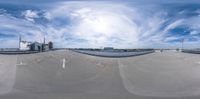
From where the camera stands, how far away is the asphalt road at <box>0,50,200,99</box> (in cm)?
1265

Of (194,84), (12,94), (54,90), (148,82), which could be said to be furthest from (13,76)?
(194,84)

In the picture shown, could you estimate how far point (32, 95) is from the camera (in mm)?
12258

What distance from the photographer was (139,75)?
1522 centimetres

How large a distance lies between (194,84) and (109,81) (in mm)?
4909

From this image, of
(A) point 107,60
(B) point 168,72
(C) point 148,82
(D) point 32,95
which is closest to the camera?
(D) point 32,95

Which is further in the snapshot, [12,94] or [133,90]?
[133,90]

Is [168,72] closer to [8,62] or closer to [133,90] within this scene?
[133,90]

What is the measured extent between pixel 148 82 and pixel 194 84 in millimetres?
2606

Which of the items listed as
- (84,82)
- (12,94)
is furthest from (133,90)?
(12,94)

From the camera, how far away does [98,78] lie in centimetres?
1438

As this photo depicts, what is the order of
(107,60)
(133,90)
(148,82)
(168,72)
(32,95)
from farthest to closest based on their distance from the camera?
1. (107,60)
2. (168,72)
3. (148,82)
4. (133,90)
5. (32,95)

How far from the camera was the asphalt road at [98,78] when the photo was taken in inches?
498

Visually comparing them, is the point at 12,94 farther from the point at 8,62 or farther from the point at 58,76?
Result: the point at 8,62

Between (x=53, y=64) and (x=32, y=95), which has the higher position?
(x=53, y=64)
